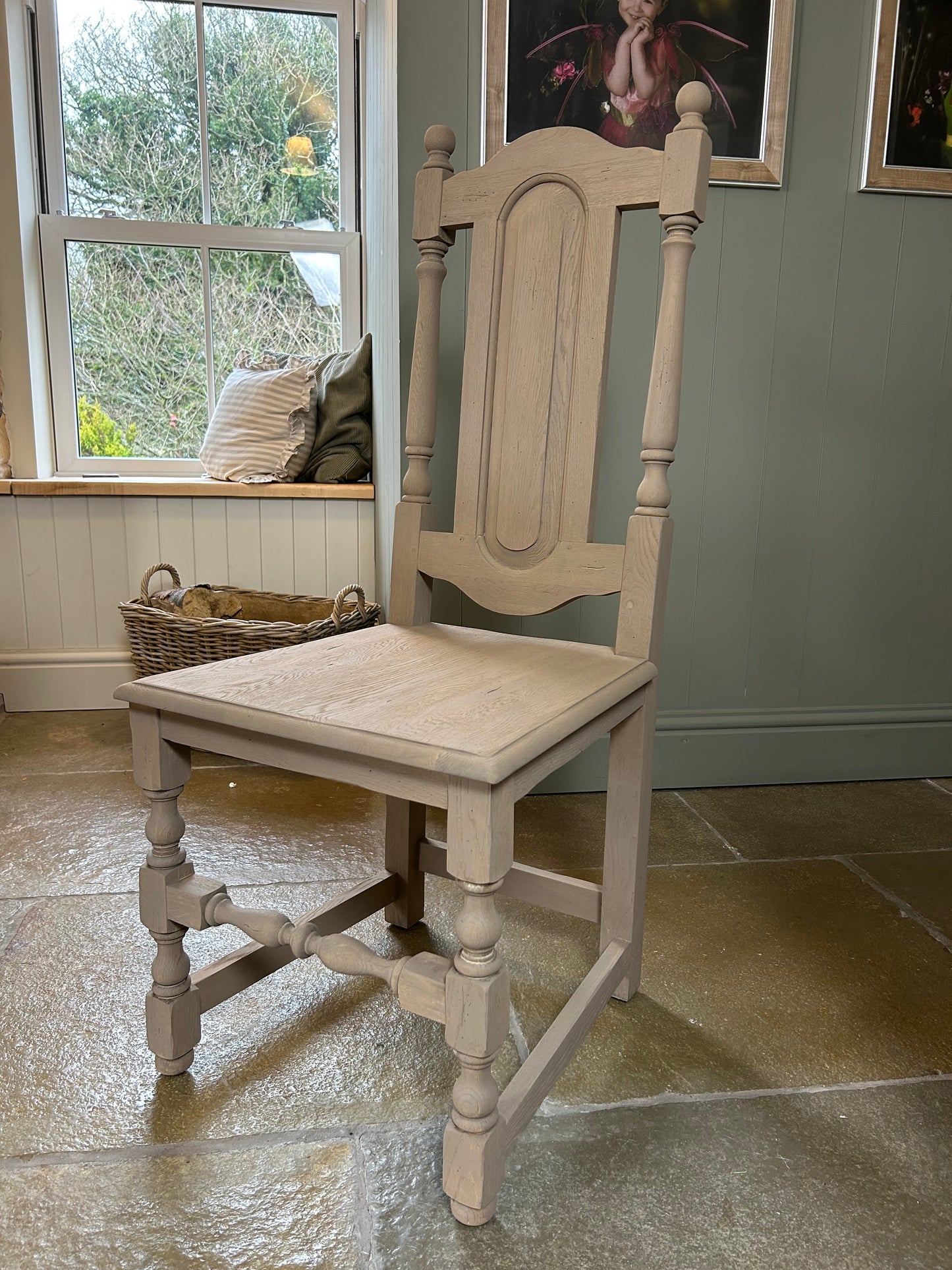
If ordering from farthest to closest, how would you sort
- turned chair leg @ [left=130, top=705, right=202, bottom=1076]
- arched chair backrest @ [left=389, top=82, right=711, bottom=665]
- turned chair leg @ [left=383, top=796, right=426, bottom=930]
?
turned chair leg @ [left=383, top=796, right=426, bottom=930] < arched chair backrest @ [left=389, top=82, right=711, bottom=665] < turned chair leg @ [left=130, top=705, right=202, bottom=1076]

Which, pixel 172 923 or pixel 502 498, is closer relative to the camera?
pixel 172 923

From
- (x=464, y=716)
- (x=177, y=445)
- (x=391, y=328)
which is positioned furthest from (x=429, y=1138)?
(x=177, y=445)

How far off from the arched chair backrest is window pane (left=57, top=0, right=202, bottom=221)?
1.77 m

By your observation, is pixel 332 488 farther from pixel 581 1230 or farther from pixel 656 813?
pixel 581 1230

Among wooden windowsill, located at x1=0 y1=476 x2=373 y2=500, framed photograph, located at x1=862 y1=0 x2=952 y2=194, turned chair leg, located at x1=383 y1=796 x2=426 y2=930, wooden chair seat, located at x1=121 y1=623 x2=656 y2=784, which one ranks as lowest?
turned chair leg, located at x1=383 y1=796 x2=426 y2=930

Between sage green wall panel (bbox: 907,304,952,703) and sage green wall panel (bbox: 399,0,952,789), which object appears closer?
sage green wall panel (bbox: 399,0,952,789)

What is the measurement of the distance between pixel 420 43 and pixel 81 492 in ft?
4.79

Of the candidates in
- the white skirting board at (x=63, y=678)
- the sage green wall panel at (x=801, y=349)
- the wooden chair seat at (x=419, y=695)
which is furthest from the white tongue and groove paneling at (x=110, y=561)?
the wooden chair seat at (x=419, y=695)

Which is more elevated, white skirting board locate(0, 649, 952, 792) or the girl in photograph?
the girl in photograph

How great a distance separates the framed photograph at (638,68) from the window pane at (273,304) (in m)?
1.17

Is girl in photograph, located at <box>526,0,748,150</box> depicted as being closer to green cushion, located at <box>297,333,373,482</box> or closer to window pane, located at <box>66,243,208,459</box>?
green cushion, located at <box>297,333,373,482</box>

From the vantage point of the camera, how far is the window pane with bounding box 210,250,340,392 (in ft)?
8.89

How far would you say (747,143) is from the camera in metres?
1.77

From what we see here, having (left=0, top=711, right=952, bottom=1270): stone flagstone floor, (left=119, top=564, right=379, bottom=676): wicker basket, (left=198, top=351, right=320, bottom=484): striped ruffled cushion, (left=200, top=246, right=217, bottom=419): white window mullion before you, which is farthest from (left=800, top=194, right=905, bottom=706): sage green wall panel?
(left=200, top=246, right=217, bottom=419): white window mullion
